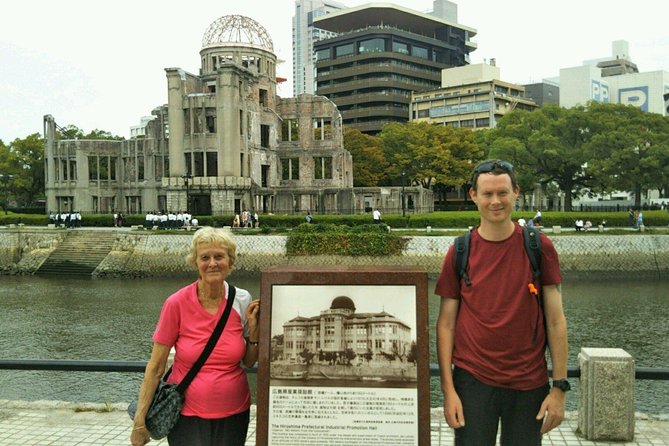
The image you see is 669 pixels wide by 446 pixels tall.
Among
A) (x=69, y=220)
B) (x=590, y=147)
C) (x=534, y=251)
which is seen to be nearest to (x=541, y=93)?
(x=590, y=147)

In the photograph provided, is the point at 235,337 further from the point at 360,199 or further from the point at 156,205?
the point at 156,205

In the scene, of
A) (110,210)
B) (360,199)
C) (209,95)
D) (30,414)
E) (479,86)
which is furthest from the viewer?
(479,86)

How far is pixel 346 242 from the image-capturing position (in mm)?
35406

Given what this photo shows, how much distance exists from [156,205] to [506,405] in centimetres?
5803

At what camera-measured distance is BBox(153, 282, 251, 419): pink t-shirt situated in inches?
181

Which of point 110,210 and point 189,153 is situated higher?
point 189,153

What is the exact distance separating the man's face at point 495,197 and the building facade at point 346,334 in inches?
42.0

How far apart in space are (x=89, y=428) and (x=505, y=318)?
566 cm

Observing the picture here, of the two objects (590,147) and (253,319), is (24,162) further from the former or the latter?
(253,319)

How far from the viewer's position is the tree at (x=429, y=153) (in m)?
68.4

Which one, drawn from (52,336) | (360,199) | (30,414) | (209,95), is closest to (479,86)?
(360,199)

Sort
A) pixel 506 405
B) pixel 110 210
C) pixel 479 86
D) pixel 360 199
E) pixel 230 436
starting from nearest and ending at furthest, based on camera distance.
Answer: pixel 506 405 < pixel 230 436 < pixel 360 199 < pixel 110 210 < pixel 479 86

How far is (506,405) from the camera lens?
4.38 m

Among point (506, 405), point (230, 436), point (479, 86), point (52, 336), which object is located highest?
point (479, 86)
